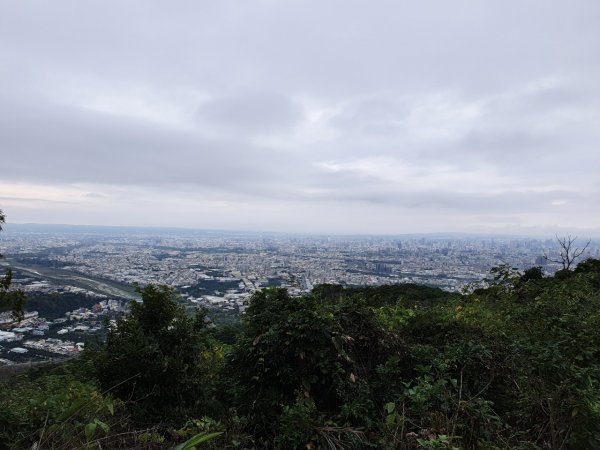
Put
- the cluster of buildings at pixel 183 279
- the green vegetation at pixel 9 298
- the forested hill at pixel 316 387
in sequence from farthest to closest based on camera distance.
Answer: the cluster of buildings at pixel 183 279 → the green vegetation at pixel 9 298 → the forested hill at pixel 316 387

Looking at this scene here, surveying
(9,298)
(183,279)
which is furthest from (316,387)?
(183,279)

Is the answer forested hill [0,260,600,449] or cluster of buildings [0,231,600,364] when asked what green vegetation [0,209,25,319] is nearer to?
cluster of buildings [0,231,600,364]

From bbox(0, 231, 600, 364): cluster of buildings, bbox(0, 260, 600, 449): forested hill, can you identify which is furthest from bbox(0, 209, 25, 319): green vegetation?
bbox(0, 260, 600, 449): forested hill

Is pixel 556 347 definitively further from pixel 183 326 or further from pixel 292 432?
pixel 183 326

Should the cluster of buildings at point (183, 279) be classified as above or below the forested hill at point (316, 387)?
below

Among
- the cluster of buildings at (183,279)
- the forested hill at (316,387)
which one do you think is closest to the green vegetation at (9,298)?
the cluster of buildings at (183,279)

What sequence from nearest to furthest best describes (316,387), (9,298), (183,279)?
1. (316,387)
2. (9,298)
3. (183,279)

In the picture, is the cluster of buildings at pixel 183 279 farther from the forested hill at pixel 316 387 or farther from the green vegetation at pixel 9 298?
the forested hill at pixel 316 387

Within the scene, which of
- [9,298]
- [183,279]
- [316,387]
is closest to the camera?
[316,387]

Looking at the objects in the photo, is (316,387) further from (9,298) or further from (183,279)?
(183,279)

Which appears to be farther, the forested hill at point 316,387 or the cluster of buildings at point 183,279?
the cluster of buildings at point 183,279
